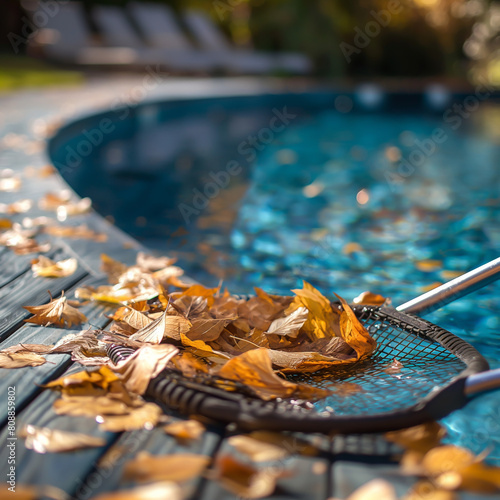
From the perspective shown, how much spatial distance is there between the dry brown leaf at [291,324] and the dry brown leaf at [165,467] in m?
0.44

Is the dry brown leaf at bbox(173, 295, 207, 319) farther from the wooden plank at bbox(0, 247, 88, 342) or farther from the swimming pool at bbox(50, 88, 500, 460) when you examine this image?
the swimming pool at bbox(50, 88, 500, 460)

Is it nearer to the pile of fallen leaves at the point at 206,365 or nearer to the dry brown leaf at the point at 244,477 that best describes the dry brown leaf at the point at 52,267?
the pile of fallen leaves at the point at 206,365

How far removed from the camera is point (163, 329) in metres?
1.04

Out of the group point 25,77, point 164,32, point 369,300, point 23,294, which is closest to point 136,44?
point 164,32

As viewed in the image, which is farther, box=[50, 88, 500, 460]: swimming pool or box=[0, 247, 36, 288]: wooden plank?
box=[50, 88, 500, 460]: swimming pool

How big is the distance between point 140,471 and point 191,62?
10.9 metres

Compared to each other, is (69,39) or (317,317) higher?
(69,39)

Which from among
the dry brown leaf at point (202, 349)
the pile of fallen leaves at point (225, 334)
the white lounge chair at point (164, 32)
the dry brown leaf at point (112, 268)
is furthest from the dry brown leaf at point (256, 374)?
the white lounge chair at point (164, 32)

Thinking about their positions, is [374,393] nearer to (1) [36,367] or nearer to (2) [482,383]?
(2) [482,383]

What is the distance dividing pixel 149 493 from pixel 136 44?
39.7ft

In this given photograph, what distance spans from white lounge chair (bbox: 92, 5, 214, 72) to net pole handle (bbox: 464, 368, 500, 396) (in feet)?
34.8

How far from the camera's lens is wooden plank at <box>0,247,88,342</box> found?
3.99ft

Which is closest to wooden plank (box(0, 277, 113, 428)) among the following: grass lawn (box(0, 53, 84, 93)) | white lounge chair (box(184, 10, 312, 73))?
grass lawn (box(0, 53, 84, 93))

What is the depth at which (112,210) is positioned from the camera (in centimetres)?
334
